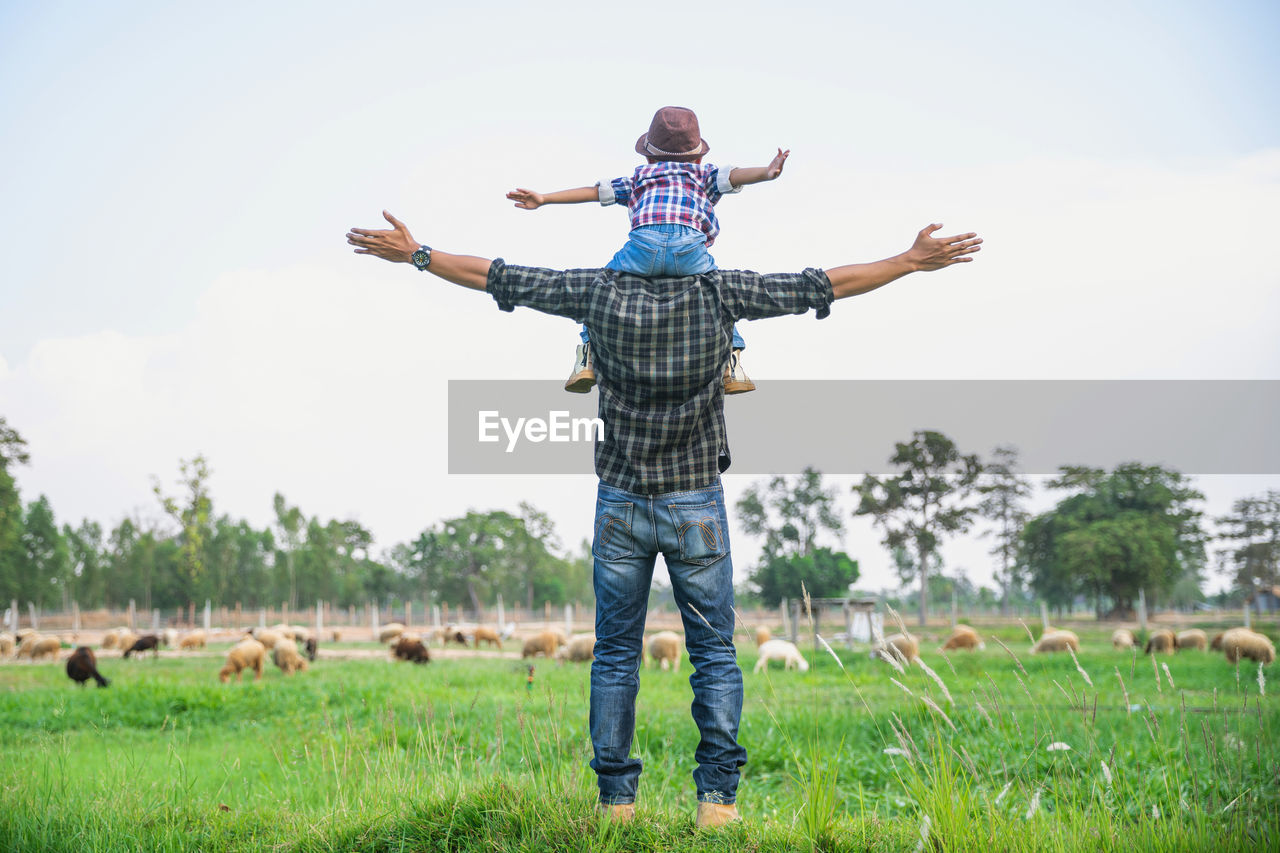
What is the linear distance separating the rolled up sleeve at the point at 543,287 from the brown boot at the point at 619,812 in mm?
1600

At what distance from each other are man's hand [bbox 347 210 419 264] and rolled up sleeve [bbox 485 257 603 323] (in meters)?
0.31

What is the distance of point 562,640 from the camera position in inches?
920

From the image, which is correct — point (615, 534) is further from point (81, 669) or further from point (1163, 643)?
point (1163, 643)

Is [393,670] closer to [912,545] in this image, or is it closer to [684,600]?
[684,600]

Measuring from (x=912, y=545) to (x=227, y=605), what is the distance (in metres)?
42.7

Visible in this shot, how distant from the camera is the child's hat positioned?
3.10m

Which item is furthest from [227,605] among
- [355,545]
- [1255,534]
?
[1255,534]

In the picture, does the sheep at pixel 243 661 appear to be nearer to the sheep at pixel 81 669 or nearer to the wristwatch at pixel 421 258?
the sheep at pixel 81 669

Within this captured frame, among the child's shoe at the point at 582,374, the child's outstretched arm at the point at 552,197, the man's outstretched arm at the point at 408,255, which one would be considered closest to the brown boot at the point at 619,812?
the child's shoe at the point at 582,374

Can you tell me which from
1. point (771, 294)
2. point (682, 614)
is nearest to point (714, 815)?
point (682, 614)

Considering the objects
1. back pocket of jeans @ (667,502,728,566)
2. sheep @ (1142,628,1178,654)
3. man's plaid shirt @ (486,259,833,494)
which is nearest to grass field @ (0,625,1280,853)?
back pocket of jeans @ (667,502,728,566)

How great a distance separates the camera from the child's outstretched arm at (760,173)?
2965 millimetres

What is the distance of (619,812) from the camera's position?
2.73 m

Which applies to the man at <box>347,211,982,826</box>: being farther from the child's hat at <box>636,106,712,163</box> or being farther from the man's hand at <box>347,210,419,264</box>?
the child's hat at <box>636,106,712,163</box>
